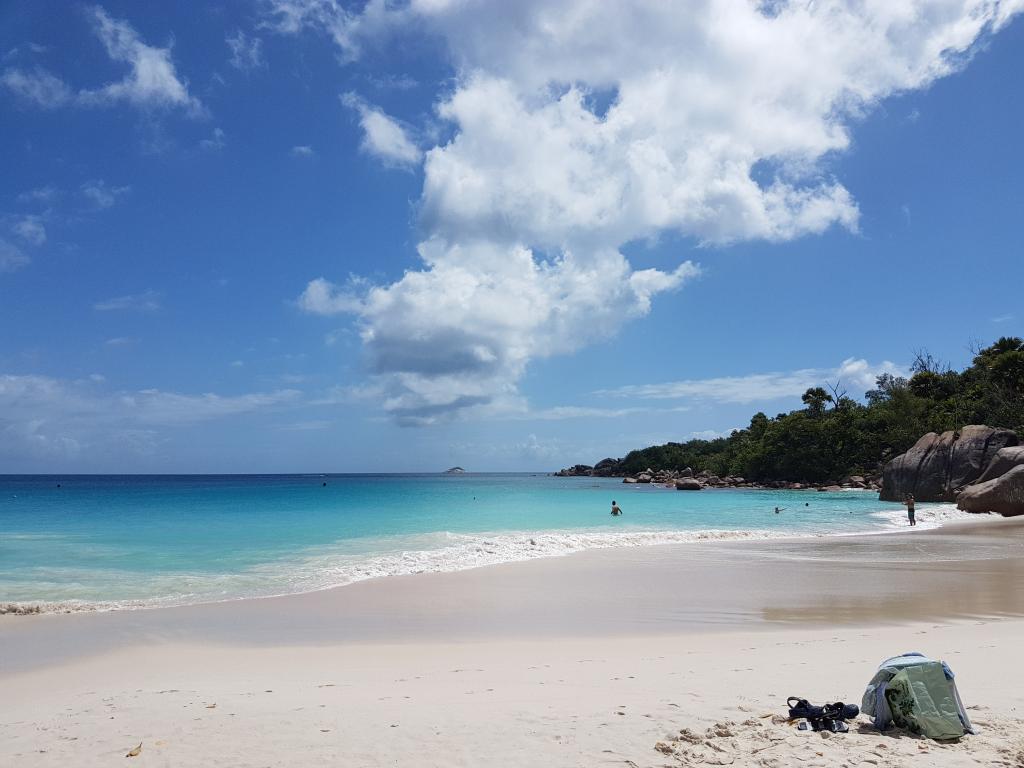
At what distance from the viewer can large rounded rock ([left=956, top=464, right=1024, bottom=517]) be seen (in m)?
32.1

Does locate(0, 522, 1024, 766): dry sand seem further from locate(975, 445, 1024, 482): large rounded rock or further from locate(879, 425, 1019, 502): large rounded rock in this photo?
locate(879, 425, 1019, 502): large rounded rock

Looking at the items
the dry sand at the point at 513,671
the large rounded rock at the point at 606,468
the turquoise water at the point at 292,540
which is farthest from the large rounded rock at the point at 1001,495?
the large rounded rock at the point at 606,468

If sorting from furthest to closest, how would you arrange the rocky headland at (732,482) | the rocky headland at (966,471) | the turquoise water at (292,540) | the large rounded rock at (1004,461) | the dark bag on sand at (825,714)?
the rocky headland at (732,482) → the large rounded rock at (1004,461) → the rocky headland at (966,471) → the turquoise water at (292,540) → the dark bag on sand at (825,714)

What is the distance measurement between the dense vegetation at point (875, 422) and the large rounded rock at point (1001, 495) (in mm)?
17199

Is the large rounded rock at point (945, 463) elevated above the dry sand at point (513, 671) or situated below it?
above

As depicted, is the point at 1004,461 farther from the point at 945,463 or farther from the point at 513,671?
the point at 513,671

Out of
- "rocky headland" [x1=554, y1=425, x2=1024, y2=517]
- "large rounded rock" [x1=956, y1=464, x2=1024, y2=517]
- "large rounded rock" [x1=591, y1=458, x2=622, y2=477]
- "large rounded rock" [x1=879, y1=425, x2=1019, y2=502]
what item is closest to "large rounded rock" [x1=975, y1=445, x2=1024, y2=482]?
"rocky headland" [x1=554, y1=425, x2=1024, y2=517]

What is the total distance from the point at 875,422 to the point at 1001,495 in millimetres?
43550

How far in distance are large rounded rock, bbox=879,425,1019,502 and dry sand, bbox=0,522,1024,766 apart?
29710 mm

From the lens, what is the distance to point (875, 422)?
73062 millimetres

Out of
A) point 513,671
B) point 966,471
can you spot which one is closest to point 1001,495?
point 966,471

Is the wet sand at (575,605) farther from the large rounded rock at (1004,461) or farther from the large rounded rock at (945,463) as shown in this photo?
the large rounded rock at (945,463)

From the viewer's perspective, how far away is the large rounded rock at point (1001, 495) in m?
32.1

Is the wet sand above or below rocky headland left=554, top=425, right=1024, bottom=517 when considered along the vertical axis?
below
